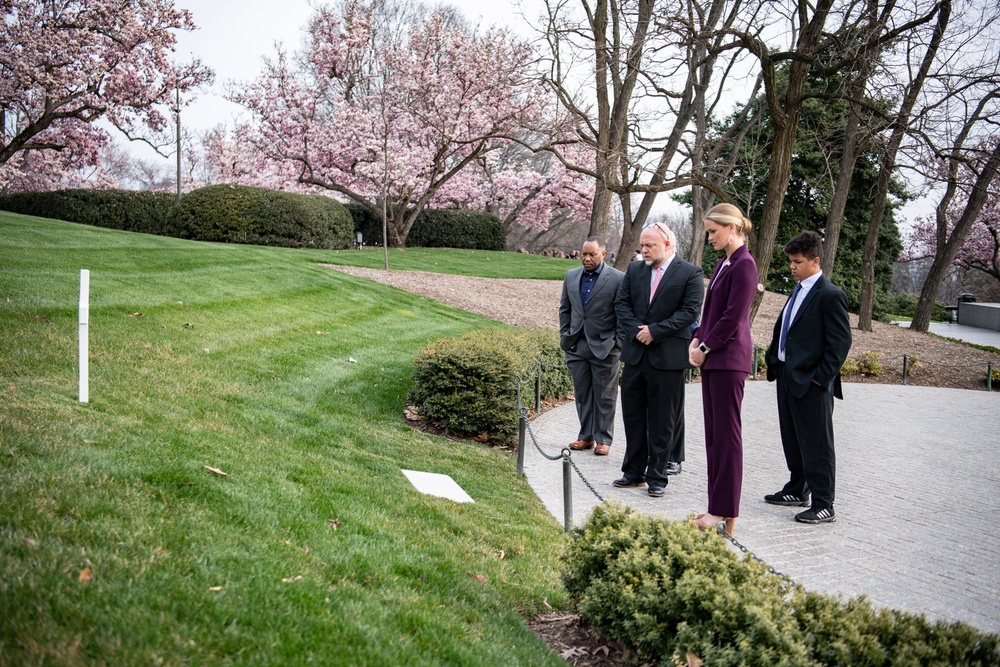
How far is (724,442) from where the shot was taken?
231 inches

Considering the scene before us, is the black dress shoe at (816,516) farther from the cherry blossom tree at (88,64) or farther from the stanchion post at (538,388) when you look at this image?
the cherry blossom tree at (88,64)

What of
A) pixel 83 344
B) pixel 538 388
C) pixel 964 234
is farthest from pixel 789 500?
pixel 964 234

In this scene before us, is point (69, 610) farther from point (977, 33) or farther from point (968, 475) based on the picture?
point (977, 33)

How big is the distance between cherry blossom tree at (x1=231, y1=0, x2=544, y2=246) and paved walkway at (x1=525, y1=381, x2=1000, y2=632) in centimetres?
2071

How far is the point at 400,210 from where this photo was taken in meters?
31.8

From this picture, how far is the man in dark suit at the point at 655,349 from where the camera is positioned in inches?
279

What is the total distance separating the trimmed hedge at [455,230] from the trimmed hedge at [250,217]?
843 cm

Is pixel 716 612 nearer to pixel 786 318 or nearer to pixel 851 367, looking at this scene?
pixel 786 318

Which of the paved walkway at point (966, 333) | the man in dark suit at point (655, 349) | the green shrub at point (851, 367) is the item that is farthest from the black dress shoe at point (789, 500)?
the paved walkway at point (966, 333)

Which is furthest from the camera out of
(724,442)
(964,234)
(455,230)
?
(455,230)

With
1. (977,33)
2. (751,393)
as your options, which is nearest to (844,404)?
(751,393)

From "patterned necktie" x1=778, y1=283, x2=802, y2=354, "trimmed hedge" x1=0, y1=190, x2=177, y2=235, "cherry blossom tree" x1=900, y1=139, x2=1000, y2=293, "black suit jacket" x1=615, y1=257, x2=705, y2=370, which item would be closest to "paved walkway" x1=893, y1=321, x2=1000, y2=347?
"cherry blossom tree" x1=900, y1=139, x2=1000, y2=293

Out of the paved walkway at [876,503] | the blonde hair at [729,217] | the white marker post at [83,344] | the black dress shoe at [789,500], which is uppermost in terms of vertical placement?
the blonde hair at [729,217]

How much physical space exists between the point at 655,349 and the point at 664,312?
37 cm
